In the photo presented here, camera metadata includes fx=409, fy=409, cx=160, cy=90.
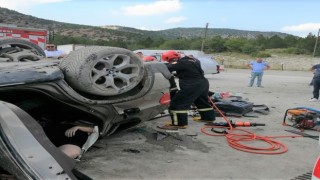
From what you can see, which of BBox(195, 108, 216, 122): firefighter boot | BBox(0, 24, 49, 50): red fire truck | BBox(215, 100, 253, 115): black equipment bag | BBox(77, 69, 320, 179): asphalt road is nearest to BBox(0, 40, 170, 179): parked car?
BBox(77, 69, 320, 179): asphalt road

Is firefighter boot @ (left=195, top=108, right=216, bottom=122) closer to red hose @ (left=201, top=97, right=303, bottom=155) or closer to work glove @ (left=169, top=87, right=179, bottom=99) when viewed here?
red hose @ (left=201, top=97, right=303, bottom=155)

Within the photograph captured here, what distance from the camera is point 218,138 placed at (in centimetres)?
578

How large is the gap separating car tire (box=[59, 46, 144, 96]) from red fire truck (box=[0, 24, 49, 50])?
6635mm

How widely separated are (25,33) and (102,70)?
296 inches

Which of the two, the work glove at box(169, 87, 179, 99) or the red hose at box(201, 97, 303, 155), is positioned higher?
the work glove at box(169, 87, 179, 99)

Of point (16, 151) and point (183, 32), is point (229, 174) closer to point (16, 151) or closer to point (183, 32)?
point (16, 151)

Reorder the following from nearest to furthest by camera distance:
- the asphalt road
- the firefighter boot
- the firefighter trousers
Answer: the asphalt road, the firefighter trousers, the firefighter boot

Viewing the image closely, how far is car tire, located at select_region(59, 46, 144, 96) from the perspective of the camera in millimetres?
3863

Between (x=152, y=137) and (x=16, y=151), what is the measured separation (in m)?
3.22

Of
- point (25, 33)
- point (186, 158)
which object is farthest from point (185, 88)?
point (25, 33)

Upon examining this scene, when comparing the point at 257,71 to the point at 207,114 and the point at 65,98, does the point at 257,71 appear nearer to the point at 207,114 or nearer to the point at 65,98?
the point at 207,114

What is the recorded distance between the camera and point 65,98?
383 centimetres

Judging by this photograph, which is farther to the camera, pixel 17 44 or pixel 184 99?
A: pixel 184 99

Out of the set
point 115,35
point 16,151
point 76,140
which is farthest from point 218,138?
point 115,35
